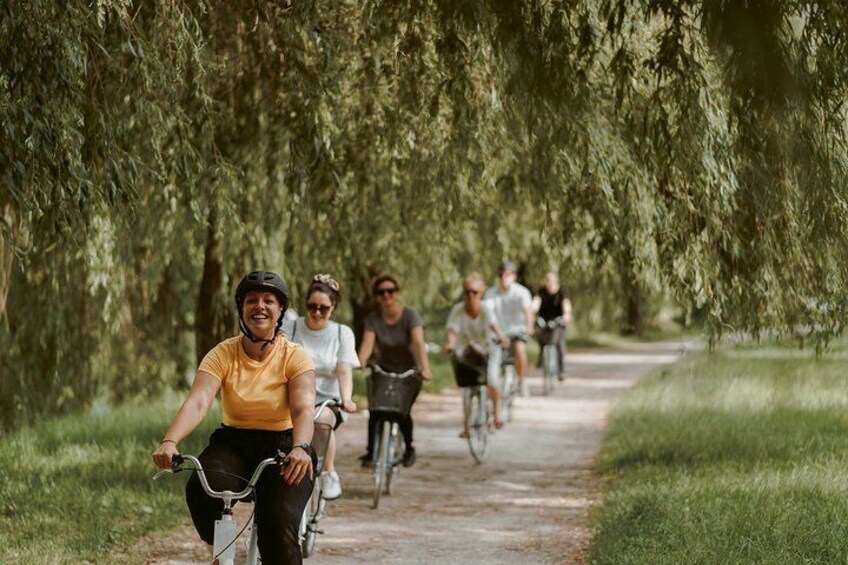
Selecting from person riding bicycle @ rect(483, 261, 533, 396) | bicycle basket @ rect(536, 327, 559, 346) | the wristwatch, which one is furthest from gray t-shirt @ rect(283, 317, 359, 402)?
bicycle basket @ rect(536, 327, 559, 346)

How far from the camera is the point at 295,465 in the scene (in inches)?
206

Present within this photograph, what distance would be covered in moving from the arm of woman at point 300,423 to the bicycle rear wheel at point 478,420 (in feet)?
25.1

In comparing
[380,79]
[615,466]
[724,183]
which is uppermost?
[380,79]

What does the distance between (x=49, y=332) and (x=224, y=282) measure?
1.93 meters

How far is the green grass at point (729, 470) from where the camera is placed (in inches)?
299

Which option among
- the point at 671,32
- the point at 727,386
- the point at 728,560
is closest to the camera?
the point at 671,32

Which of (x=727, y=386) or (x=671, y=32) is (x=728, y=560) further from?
(x=727, y=386)

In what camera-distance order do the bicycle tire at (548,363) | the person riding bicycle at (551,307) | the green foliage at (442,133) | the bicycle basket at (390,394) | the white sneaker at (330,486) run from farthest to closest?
the person riding bicycle at (551,307), the bicycle tire at (548,363), the bicycle basket at (390,394), the white sneaker at (330,486), the green foliage at (442,133)

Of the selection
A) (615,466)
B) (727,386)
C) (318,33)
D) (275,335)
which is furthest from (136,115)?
(727,386)

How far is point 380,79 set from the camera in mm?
9406

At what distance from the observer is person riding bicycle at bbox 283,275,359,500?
336 inches

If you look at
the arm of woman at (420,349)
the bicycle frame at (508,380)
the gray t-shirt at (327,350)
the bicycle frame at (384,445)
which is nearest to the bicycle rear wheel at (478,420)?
the bicycle frame at (384,445)

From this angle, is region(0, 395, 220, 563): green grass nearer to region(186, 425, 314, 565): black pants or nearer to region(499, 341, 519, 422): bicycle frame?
region(186, 425, 314, 565): black pants

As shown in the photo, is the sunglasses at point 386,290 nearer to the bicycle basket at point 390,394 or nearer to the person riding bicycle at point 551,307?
the bicycle basket at point 390,394
